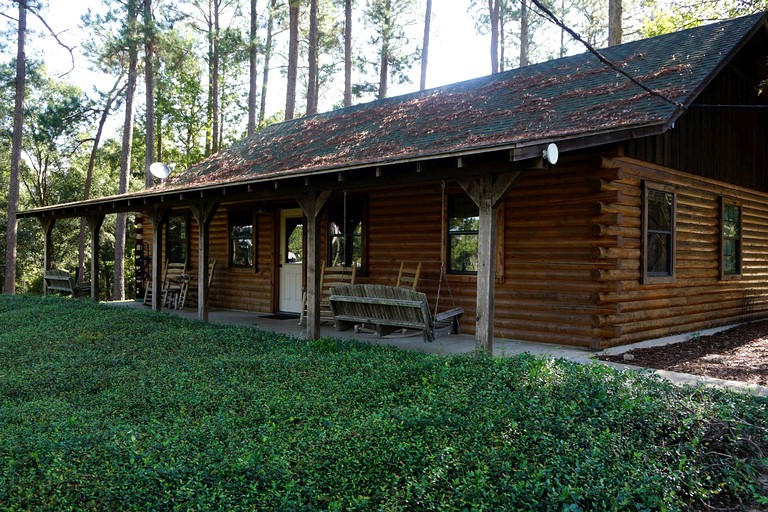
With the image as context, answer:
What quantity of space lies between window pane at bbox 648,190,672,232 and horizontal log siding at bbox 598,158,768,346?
202 millimetres

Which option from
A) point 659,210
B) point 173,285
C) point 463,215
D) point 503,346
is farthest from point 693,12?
point 173,285

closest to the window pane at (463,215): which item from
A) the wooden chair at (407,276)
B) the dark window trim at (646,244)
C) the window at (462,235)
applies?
the window at (462,235)

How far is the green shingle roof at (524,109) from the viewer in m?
7.07

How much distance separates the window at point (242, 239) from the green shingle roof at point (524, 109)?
100cm

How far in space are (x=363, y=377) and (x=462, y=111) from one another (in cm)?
581

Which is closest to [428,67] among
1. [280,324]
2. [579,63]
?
[579,63]

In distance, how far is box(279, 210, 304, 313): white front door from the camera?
11797mm

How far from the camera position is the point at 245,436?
159 inches

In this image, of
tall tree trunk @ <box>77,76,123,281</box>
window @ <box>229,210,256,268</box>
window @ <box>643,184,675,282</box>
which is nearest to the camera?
window @ <box>643,184,675,282</box>

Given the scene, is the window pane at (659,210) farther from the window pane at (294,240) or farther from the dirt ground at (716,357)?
the window pane at (294,240)

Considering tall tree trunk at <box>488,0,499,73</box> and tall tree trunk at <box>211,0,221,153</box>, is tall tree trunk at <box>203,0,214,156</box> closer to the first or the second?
tall tree trunk at <box>211,0,221,153</box>

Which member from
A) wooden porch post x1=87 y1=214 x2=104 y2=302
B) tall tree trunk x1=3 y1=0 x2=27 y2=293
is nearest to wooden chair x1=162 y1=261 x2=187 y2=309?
wooden porch post x1=87 y1=214 x2=104 y2=302

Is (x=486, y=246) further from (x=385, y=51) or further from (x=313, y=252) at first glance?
(x=385, y=51)

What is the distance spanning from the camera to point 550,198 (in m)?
7.93
